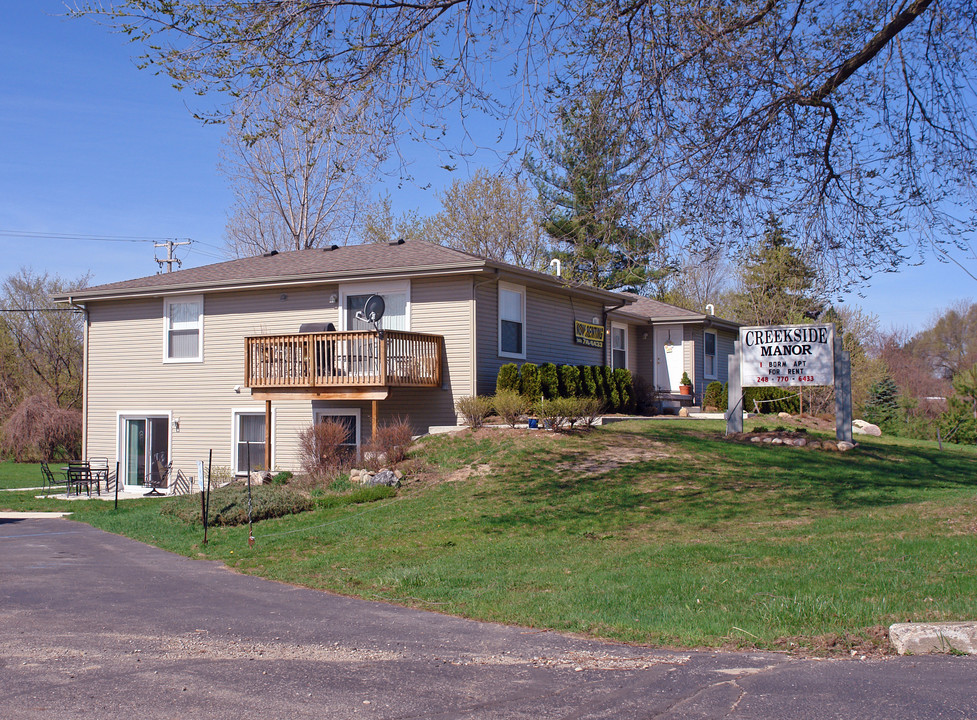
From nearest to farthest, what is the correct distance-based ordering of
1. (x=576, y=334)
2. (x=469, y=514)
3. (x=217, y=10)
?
(x=217, y=10), (x=469, y=514), (x=576, y=334)

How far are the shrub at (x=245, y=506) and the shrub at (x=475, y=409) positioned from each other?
14.2ft

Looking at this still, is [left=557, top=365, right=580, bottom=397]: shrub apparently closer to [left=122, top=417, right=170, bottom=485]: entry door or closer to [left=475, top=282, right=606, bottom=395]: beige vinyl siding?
[left=475, top=282, right=606, bottom=395]: beige vinyl siding

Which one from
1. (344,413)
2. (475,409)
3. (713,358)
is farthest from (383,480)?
(713,358)

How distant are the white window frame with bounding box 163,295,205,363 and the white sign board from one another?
46.0 feet

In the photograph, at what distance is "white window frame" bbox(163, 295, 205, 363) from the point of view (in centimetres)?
2369

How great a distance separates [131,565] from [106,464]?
1476 centimetres

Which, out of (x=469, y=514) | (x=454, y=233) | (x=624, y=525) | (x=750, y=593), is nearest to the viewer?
(x=750, y=593)

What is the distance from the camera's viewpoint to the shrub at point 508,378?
20094mm

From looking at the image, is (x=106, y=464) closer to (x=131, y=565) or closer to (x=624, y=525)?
(x=131, y=565)

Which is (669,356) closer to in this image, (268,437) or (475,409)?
(475,409)

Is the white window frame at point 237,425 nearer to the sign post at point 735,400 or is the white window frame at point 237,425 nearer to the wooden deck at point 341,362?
the wooden deck at point 341,362

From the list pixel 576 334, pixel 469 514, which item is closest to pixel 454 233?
pixel 576 334

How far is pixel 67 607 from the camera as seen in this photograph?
870cm

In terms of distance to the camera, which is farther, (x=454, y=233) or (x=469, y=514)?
(x=454, y=233)
